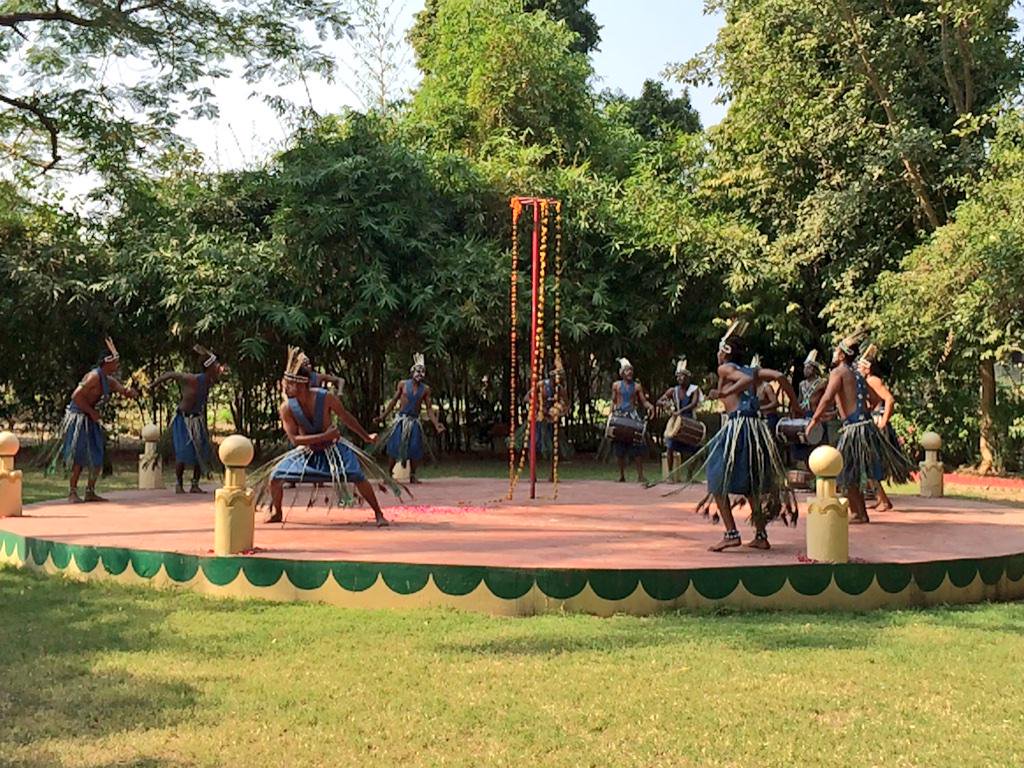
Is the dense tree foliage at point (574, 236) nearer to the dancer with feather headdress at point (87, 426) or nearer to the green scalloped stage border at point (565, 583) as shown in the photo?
the dancer with feather headdress at point (87, 426)

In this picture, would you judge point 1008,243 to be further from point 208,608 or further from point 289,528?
point 208,608

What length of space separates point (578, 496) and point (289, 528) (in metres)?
3.36

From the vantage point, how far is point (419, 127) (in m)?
17.5

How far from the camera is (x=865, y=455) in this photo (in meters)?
7.87

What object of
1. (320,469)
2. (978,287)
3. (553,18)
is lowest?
(320,469)

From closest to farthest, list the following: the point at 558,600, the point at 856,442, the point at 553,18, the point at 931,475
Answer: the point at 558,600 → the point at 856,442 → the point at 931,475 → the point at 553,18

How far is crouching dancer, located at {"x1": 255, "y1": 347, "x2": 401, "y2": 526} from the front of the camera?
724 cm

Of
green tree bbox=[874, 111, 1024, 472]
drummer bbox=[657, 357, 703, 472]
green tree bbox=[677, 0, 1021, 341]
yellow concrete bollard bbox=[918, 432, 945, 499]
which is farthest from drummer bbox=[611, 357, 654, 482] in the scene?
green tree bbox=[677, 0, 1021, 341]

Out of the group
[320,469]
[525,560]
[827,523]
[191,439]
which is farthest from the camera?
[191,439]

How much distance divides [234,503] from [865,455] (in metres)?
4.59

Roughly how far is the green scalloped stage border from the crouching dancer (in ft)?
4.80

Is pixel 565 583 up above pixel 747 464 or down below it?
below

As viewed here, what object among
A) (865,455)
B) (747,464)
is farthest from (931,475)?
(747,464)

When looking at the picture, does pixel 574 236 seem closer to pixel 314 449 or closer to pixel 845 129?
pixel 845 129
